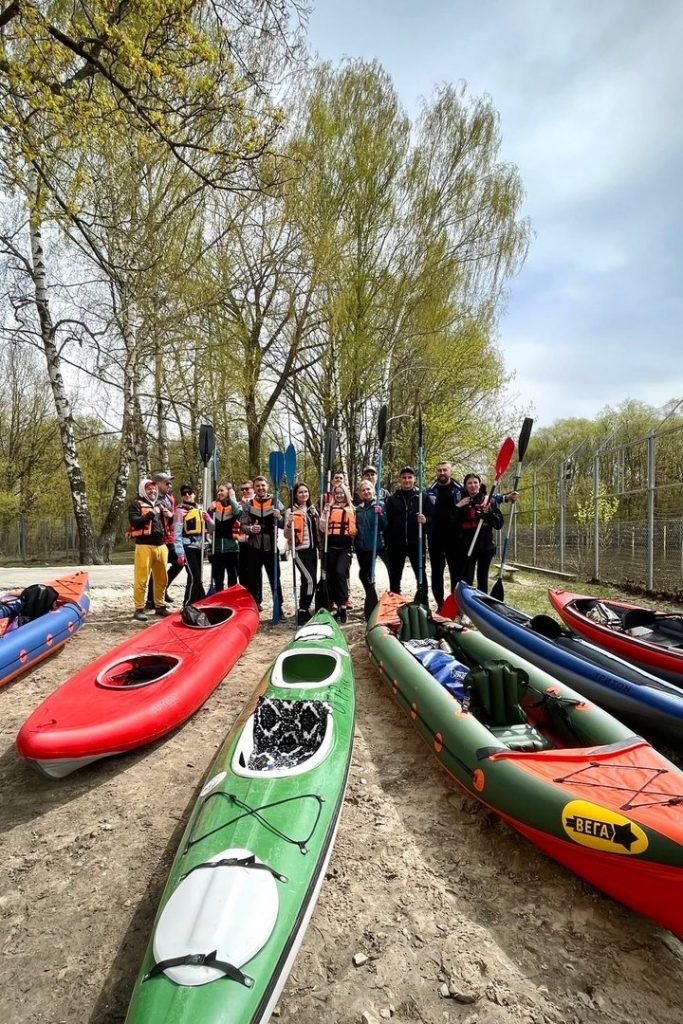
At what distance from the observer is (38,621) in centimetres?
505

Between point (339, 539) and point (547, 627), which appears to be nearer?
point (547, 627)

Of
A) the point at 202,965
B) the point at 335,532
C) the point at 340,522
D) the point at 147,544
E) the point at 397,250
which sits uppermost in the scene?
the point at 397,250

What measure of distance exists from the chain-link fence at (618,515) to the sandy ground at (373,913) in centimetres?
606

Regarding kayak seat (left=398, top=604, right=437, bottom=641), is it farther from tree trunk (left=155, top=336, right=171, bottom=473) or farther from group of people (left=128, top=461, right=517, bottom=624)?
tree trunk (left=155, top=336, right=171, bottom=473)

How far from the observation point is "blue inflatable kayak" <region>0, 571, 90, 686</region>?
4.55 m

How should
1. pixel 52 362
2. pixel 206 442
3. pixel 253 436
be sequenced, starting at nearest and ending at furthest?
pixel 206 442, pixel 52 362, pixel 253 436

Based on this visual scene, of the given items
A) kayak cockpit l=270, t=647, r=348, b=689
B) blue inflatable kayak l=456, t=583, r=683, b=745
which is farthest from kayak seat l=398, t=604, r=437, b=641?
kayak cockpit l=270, t=647, r=348, b=689

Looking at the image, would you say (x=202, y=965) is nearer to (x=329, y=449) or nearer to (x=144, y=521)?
(x=144, y=521)

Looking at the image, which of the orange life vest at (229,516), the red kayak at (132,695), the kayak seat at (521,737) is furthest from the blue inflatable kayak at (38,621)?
the kayak seat at (521,737)

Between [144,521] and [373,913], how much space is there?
4927 millimetres

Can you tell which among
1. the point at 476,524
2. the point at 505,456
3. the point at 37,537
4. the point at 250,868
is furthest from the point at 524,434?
the point at 37,537

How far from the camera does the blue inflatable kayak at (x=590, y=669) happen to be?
3463 mm

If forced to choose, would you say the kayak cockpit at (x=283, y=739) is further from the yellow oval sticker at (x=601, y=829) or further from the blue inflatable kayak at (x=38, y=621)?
the blue inflatable kayak at (x=38, y=621)

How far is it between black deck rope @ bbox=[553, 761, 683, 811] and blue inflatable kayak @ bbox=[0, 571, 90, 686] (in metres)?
4.18
